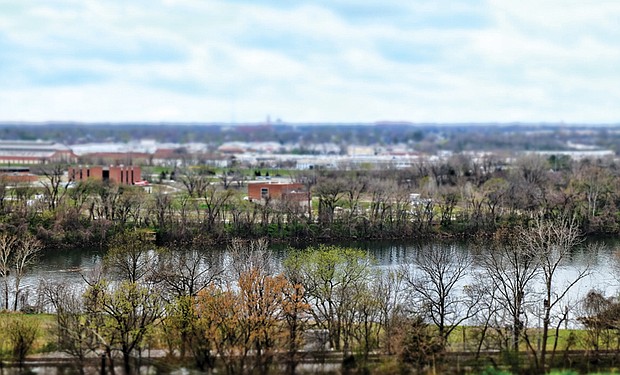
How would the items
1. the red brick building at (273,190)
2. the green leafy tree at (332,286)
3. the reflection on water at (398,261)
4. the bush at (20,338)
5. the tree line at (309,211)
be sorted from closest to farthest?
the bush at (20,338)
the green leafy tree at (332,286)
the reflection on water at (398,261)
the tree line at (309,211)
the red brick building at (273,190)

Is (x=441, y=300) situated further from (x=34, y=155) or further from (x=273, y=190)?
(x=34, y=155)

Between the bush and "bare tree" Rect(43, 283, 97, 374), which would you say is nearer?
"bare tree" Rect(43, 283, 97, 374)

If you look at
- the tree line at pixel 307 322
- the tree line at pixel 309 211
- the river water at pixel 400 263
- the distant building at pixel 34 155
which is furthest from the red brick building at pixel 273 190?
the distant building at pixel 34 155

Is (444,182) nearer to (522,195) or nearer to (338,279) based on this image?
(522,195)

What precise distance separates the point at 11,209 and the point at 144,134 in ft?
270

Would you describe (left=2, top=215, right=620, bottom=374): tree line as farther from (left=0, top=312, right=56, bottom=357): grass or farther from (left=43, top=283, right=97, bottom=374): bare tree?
(left=0, top=312, right=56, bottom=357): grass

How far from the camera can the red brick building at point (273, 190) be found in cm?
2689

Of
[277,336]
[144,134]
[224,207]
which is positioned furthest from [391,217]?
[144,134]

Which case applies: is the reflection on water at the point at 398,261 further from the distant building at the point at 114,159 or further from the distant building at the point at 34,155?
the distant building at the point at 34,155

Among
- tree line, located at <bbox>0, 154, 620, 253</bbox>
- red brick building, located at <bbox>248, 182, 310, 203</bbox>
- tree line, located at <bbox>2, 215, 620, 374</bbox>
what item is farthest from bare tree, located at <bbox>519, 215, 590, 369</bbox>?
red brick building, located at <bbox>248, 182, 310, 203</bbox>

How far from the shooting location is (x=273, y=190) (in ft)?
90.7

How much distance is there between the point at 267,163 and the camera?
145 feet

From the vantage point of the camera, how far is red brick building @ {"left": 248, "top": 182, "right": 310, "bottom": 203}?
88.2 feet

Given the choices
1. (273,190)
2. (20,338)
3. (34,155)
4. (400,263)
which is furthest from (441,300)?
(34,155)
